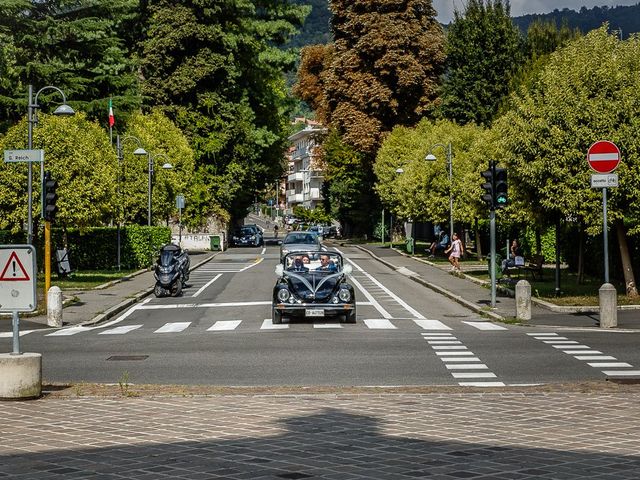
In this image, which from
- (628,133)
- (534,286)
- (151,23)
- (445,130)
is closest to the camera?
(628,133)

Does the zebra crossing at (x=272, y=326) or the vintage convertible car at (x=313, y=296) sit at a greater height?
the vintage convertible car at (x=313, y=296)

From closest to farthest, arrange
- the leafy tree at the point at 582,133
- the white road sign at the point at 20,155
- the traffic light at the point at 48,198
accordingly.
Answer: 1. the white road sign at the point at 20,155
2. the leafy tree at the point at 582,133
3. the traffic light at the point at 48,198

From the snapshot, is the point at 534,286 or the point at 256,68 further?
the point at 256,68

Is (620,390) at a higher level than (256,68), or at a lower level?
lower

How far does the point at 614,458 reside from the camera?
9.22 metres

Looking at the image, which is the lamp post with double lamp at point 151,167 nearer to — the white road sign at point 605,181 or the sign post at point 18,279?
the white road sign at point 605,181

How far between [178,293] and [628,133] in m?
16.9

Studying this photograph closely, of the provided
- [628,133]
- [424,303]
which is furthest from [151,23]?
[628,133]

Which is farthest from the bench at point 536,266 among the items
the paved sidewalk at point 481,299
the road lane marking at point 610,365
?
the road lane marking at point 610,365

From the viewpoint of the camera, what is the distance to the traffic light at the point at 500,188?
101 feet

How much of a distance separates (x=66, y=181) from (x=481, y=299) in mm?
16893

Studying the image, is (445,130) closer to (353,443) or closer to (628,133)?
(628,133)

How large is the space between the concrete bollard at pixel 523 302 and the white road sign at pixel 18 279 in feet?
53.1

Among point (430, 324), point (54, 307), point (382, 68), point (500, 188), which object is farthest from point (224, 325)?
point (382, 68)
